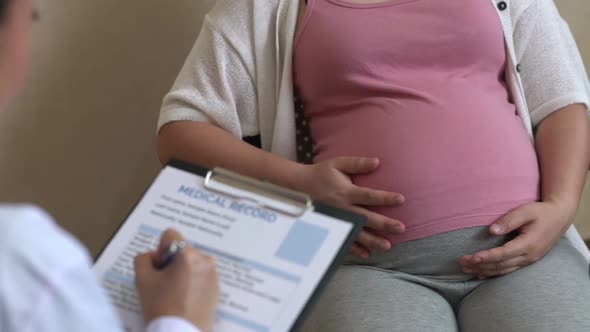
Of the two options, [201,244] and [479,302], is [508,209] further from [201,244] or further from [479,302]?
[201,244]

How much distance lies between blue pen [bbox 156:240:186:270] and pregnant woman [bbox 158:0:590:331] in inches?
10.3

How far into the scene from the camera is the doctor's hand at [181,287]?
64cm

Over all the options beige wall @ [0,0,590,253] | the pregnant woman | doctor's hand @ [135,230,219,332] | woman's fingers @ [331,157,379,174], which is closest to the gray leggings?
the pregnant woman

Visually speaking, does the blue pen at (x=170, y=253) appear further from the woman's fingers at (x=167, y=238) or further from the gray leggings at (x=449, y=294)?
the gray leggings at (x=449, y=294)

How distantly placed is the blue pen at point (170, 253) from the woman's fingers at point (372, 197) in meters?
0.32

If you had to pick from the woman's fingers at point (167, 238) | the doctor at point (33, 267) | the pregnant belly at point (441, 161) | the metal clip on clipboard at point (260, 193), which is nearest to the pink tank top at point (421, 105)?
the pregnant belly at point (441, 161)

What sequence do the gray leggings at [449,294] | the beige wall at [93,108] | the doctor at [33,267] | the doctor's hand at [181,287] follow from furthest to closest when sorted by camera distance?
the beige wall at [93,108] → the gray leggings at [449,294] → the doctor's hand at [181,287] → the doctor at [33,267]

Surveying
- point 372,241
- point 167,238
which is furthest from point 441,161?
point 167,238

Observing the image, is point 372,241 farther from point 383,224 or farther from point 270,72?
point 270,72

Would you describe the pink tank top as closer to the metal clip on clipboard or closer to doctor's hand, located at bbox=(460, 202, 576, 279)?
doctor's hand, located at bbox=(460, 202, 576, 279)

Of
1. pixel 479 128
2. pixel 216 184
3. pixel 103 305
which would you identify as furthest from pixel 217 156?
pixel 103 305

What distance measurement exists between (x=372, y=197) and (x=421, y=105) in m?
0.16

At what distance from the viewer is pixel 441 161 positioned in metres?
0.95

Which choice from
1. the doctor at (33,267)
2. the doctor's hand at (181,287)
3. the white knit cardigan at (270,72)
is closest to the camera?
the doctor at (33,267)
